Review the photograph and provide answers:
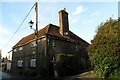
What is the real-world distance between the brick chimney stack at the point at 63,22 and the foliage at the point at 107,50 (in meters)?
13.5

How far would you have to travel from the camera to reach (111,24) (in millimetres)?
21859

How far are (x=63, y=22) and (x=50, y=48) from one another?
5.58m

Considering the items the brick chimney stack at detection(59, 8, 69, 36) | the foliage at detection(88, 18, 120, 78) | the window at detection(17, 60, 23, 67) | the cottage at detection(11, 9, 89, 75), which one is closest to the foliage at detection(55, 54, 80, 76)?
the cottage at detection(11, 9, 89, 75)

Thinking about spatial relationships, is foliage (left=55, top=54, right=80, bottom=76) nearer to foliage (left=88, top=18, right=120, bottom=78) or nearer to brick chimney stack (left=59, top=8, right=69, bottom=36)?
foliage (left=88, top=18, right=120, bottom=78)

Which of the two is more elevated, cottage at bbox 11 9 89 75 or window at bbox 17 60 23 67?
cottage at bbox 11 9 89 75

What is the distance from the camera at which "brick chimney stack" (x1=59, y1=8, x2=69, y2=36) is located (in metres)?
35.2

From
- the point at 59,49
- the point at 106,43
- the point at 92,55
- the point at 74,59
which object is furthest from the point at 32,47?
the point at 106,43

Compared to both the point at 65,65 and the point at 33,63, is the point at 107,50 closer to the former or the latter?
the point at 65,65

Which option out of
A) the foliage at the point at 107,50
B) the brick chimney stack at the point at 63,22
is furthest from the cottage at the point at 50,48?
the foliage at the point at 107,50

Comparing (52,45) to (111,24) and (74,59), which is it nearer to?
(74,59)

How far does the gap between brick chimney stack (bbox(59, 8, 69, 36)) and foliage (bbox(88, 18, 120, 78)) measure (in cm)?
1351

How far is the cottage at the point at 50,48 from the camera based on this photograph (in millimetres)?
32531

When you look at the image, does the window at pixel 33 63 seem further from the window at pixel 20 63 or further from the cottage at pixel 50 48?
the window at pixel 20 63

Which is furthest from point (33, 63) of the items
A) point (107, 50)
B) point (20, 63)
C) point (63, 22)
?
point (107, 50)
